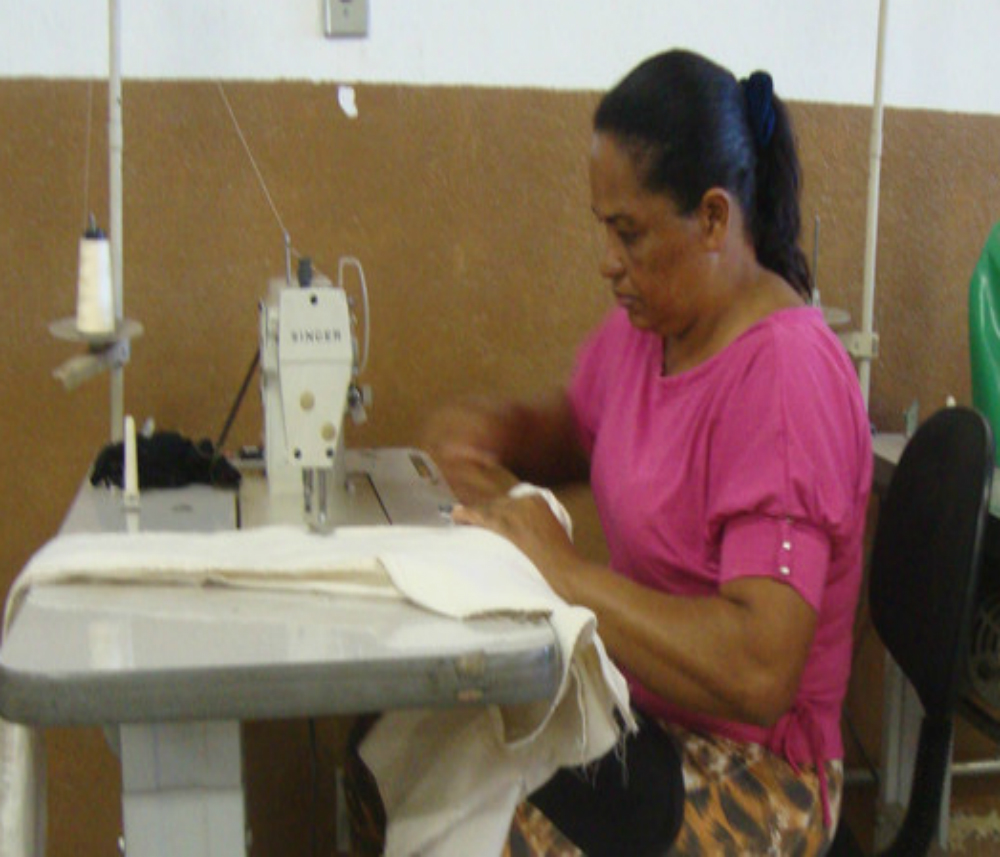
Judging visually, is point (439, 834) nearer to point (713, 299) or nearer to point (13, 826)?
point (13, 826)

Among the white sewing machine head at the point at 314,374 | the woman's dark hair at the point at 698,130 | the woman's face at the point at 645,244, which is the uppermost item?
the woman's dark hair at the point at 698,130

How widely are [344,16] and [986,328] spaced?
1.03m

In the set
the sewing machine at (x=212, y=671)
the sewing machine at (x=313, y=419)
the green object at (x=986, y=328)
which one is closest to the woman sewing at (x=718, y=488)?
the sewing machine at (x=313, y=419)

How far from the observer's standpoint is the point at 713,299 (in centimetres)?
128

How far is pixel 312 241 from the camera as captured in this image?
181 cm

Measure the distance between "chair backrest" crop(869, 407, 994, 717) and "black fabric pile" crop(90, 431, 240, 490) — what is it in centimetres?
78

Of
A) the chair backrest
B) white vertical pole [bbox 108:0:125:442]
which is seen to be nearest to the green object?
the chair backrest

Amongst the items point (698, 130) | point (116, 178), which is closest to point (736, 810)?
point (698, 130)

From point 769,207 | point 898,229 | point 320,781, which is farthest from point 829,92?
→ point 320,781

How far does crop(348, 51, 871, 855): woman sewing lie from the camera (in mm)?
1087

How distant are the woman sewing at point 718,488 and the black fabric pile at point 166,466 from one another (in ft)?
0.96

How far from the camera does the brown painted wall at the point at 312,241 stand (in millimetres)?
1758

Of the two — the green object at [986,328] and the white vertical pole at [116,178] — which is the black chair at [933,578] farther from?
the white vertical pole at [116,178]

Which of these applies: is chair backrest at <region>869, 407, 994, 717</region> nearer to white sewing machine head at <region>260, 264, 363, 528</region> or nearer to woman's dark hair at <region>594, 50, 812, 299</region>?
woman's dark hair at <region>594, 50, 812, 299</region>
